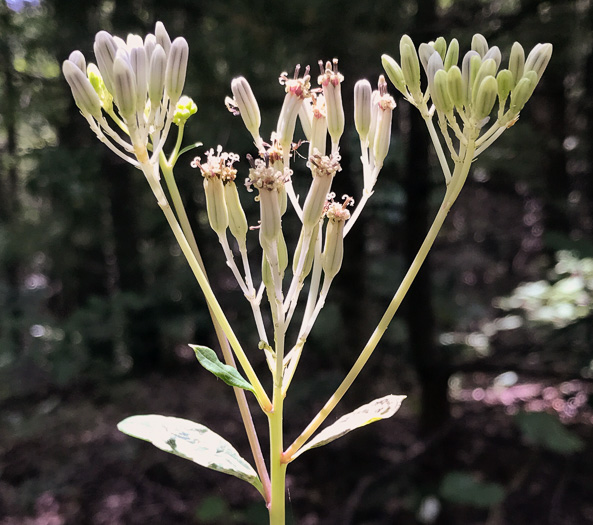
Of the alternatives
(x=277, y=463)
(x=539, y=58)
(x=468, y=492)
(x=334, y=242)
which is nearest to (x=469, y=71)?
(x=539, y=58)

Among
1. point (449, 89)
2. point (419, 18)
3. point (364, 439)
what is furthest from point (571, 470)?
point (449, 89)

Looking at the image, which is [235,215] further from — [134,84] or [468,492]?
[468,492]

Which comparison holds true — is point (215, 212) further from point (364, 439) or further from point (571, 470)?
point (571, 470)

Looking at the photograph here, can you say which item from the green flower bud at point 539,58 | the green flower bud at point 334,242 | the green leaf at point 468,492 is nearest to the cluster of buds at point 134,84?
the green flower bud at point 334,242

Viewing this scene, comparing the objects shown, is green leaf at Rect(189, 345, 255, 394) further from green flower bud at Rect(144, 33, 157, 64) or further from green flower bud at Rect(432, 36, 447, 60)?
green flower bud at Rect(432, 36, 447, 60)

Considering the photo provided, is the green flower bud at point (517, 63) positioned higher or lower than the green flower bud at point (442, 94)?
higher

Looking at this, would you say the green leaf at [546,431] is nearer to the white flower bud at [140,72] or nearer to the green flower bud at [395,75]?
the green flower bud at [395,75]

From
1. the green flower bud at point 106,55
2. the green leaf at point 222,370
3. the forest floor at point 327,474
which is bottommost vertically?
the forest floor at point 327,474
